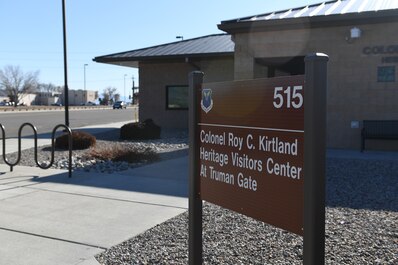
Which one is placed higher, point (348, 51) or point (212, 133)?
point (348, 51)

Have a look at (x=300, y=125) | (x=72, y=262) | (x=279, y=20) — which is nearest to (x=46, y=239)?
(x=72, y=262)

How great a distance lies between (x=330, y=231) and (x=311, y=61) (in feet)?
11.0

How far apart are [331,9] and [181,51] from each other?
938 centimetres

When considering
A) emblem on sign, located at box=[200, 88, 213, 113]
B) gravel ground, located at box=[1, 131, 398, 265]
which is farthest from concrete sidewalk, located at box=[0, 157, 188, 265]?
emblem on sign, located at box=[200, 88, 213, 113]

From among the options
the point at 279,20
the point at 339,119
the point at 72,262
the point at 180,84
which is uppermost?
the point at 279,20

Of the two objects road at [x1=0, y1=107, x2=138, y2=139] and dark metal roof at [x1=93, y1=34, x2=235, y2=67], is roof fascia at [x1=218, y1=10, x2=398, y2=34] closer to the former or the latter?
dark metal roof at [x1=93, y1=34, x2=235, y2=67]

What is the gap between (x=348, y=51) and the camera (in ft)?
44.6

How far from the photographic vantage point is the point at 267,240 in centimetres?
508

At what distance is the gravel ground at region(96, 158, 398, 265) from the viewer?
456cm

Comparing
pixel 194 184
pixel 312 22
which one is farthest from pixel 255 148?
pixel 312 22

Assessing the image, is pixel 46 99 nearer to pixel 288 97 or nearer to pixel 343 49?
pixel 343 49

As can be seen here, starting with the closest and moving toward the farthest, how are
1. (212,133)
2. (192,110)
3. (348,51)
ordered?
(212,133), (192,110), (348,51)

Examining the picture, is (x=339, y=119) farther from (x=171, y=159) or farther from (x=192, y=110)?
(x=192, y=110)

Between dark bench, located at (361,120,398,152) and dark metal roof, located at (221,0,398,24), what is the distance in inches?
128
